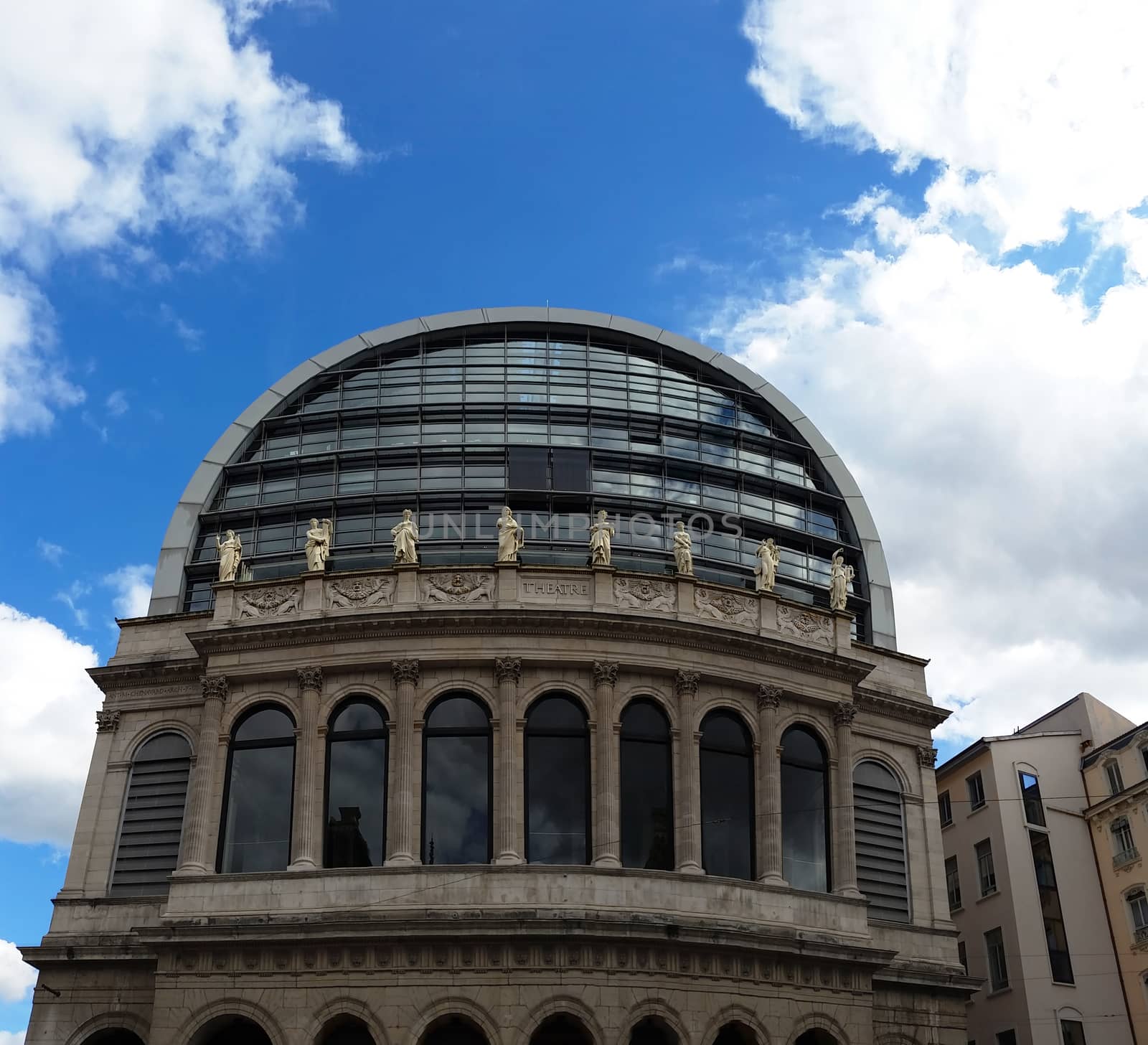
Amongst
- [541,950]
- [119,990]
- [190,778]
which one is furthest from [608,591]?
[119,990]

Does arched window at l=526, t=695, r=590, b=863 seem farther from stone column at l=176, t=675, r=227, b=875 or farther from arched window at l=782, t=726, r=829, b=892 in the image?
stone column at l=176, t=675, r=227, b=875

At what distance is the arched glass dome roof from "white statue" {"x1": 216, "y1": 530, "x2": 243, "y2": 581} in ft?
11.7

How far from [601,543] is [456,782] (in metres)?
9.11

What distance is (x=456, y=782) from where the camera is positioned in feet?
138

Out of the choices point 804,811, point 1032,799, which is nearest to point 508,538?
point 804,811

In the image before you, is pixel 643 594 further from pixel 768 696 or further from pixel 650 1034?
pixel 650 1034

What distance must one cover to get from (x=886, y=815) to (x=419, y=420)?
899 inches

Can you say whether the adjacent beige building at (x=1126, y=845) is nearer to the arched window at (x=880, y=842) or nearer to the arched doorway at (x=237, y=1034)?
the arched window at (x=880, y=842)

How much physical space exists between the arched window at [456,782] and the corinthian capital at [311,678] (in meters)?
3.66

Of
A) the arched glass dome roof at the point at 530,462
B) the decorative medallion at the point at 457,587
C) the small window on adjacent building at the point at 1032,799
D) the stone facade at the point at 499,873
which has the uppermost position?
the arched glass dome roof at the point at 530,462

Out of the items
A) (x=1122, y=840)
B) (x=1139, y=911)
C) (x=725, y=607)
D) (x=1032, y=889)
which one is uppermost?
(x=725, y=607)

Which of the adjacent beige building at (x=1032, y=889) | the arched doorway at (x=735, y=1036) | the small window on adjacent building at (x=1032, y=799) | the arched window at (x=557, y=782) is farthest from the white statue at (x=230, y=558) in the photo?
the small window on adjacent building at (x=1032, y=799)

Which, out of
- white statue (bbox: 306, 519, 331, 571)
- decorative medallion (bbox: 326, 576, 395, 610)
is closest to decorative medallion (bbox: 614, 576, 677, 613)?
decorative medallion (bbox: 326, 576, 395, 610)

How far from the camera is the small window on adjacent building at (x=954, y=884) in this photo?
2317 inches
